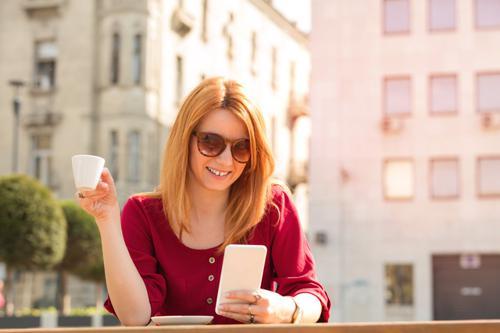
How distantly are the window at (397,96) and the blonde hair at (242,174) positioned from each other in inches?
1176

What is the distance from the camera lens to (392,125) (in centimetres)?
3269

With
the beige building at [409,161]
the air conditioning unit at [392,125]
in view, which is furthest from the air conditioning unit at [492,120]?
the air conditioning unit at [392,125]

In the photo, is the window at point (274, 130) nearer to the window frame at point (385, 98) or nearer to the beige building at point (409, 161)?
the beige building at point (409, 161)

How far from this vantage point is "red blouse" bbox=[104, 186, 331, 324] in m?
3.13

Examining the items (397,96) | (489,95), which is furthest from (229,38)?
(489,95)

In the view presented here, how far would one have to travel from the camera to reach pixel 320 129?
33.7 metres

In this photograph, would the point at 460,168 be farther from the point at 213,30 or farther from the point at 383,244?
the point at 213,30

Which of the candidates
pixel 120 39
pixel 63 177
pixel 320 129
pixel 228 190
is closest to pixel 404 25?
pixel 320 129

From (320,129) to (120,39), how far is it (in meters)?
7.37

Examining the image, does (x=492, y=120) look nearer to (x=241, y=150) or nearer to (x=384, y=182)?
(x=384, y=182)

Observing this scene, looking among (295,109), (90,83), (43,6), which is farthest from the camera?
(295,109)

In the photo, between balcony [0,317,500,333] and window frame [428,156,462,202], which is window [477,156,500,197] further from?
balcony [0,317,500,333]

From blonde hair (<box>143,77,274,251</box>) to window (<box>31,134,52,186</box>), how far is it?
3266cm

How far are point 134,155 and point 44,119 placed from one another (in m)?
3.17
